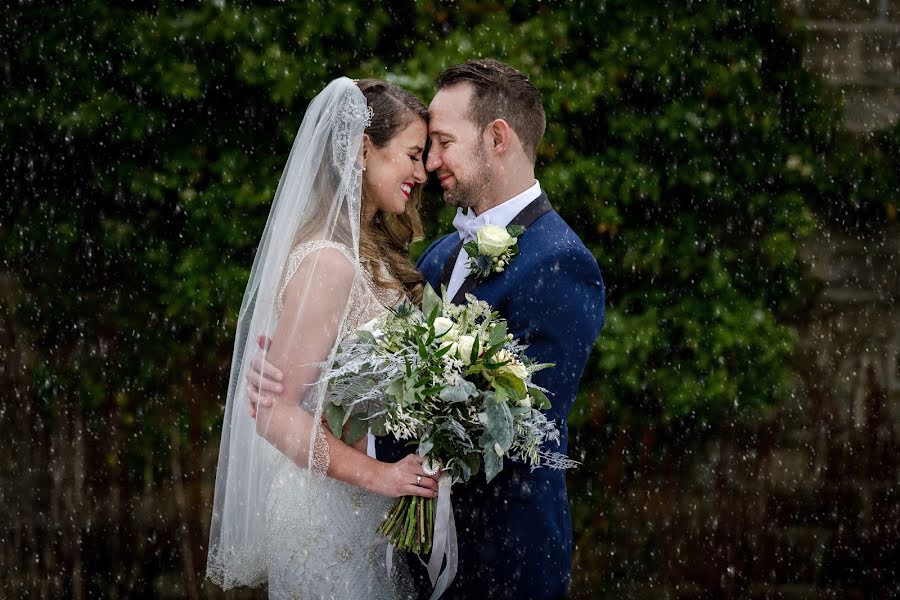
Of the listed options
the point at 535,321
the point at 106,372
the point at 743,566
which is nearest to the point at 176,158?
the point at 106,372

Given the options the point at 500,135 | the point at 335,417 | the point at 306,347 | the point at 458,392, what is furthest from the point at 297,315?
the point at 500,135

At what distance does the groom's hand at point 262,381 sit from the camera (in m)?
2.93

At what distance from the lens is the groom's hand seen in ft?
9.62

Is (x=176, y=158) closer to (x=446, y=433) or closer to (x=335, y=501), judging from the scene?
(x=335, y=501)

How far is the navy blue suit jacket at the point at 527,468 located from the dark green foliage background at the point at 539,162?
182 cm

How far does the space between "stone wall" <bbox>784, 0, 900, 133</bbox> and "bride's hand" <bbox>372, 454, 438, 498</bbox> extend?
340cm

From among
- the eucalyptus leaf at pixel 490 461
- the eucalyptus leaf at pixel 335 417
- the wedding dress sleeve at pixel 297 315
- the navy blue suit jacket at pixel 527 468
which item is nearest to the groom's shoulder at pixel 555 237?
the navy blue suit jacket at pixel 527 468

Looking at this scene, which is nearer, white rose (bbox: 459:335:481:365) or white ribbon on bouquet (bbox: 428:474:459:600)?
white rose (bbox: 459:335:481:365)

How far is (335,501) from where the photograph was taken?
3.12m

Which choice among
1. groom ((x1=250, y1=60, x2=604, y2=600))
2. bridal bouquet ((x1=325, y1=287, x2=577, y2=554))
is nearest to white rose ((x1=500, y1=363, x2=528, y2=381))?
bridal bouquet ((x1=325, y1=287, x2=577, y2=554))

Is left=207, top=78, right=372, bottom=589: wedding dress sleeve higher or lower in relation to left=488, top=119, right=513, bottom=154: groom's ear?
lower

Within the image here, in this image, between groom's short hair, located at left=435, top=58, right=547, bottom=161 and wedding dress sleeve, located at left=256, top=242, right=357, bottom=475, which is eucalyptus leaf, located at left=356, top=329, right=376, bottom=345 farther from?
groom's short hair, located at left=435, top=58, right=547, bottom=161

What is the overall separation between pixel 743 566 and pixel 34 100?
4494 millimetres

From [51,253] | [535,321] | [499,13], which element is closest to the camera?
[535,321]
